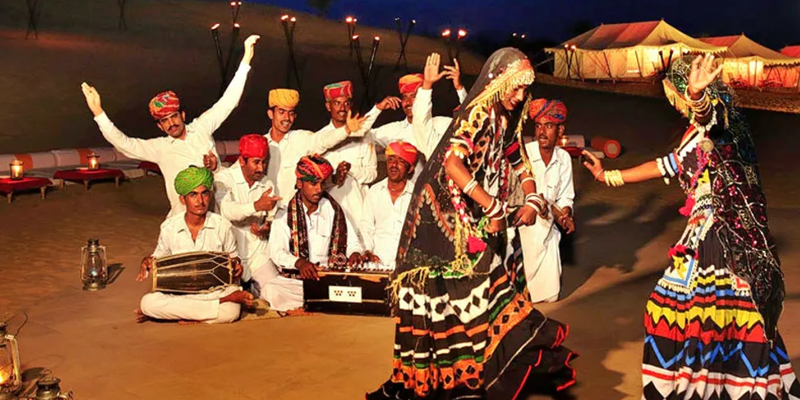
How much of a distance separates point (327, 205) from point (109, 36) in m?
30.4

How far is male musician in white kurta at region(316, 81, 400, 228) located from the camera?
8914mm

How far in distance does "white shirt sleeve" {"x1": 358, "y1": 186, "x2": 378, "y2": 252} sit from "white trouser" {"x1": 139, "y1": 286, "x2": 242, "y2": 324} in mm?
1371

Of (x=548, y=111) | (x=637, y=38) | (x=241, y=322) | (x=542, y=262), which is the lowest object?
(x=241, y=322)

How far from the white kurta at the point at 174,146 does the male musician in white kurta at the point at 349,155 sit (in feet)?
2.94

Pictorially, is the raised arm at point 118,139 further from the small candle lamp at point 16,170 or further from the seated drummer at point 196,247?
the small candle lamp at point 16,170

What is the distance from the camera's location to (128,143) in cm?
857

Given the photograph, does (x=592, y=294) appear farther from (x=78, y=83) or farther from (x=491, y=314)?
(x=78, y=83)

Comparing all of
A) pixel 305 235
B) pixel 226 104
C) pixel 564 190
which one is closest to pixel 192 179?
pixel 305 235

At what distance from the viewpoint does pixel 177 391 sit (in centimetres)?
619

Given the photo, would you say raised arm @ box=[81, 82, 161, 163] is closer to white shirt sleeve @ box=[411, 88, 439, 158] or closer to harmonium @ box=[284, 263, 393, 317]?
harmonium @ box=[284, 263, 393, 317]

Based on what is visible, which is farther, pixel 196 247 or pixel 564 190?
pixel 564 190

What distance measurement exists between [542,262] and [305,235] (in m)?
2.00

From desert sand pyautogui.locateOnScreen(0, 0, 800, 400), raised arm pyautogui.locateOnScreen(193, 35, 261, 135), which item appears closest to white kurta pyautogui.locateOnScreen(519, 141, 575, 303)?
desert sand pyautogui.locateOnScreen(0, 0, 800, 400)

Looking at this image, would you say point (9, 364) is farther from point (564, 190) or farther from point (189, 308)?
point (564, 190)
